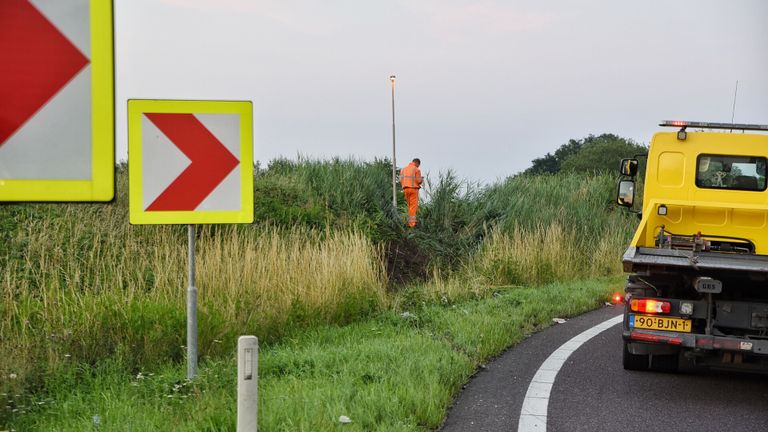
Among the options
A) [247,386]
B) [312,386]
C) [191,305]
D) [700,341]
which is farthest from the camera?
[700,341]

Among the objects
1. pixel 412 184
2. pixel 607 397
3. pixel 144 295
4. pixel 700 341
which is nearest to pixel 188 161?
pixel 144 295

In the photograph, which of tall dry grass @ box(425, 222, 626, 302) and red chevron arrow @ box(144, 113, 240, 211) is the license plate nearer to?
red chevron arrow @ box(144, 113, 240, 211)

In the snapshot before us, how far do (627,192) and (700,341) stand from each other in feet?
9.27

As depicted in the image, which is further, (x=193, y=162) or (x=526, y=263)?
(x=526, y=263)

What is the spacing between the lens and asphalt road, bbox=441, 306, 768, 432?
5273 millimetres

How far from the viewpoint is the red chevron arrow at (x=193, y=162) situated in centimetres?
500

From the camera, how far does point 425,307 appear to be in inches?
382

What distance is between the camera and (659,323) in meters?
6.38

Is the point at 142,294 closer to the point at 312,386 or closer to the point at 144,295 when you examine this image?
the point at 144,295

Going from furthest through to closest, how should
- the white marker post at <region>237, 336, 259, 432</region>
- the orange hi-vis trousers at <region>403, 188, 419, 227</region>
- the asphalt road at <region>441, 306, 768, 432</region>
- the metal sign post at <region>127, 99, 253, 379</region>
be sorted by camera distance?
the orange hi-vis trousers at <region>403, 188, 419, 227</region>, the asphalt road at <region>441, 306, 768, 432</region>, the metal sign post at <region>127, 99, 253, 379</region>, the white marker post at <region>237, 336, 259, 432</region>

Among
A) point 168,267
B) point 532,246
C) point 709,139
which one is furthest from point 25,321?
point 532,246

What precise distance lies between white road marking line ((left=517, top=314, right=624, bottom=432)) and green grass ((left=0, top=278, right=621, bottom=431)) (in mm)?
551

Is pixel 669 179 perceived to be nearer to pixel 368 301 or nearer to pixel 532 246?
pixel 368 301

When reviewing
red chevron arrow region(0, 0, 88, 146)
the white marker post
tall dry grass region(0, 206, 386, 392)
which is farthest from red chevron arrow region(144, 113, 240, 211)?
red chevron arrow region(0, 0, 88, 146)
